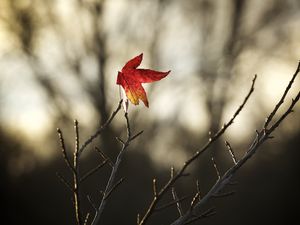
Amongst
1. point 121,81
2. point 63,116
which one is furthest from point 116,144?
point 121,81

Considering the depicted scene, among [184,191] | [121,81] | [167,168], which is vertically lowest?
[121,81]

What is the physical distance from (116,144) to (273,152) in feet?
26.1

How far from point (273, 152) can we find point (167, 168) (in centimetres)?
460

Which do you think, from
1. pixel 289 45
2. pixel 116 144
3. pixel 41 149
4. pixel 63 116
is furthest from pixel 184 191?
pixel 41 149

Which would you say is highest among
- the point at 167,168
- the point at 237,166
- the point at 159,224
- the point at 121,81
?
the point at 167,168

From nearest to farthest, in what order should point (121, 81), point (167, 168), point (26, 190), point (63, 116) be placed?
point (121, 81), point (63, 116), point (26, 190), point (167, 168)

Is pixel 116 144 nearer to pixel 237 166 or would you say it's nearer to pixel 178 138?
pixel 178 138

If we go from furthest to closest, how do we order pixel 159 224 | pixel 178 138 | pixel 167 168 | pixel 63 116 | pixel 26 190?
1. pixel 178 138
2. pixel 167 168
3. pixel 26 190
4. pixel 63 116
5. pixel 159 224

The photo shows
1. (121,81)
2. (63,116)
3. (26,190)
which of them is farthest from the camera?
(26,190)

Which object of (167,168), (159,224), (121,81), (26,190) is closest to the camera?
(121,81)

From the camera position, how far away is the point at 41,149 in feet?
52.8

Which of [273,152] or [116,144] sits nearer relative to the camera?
[116,144]

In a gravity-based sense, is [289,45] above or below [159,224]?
above

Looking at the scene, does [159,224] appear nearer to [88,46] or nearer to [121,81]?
[88,46]
